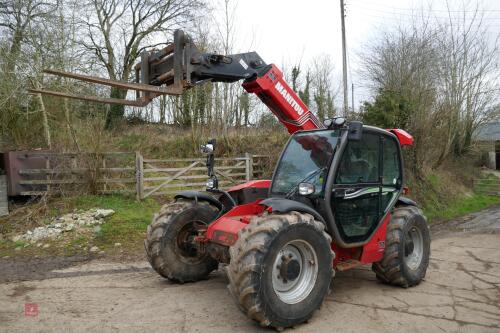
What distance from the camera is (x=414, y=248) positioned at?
19.3 feet

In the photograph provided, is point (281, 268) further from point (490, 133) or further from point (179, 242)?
point (490, 133)

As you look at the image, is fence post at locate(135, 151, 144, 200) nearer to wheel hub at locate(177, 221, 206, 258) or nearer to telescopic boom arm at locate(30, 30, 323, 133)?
wheel hub at locate(177, 221, 206, 258)

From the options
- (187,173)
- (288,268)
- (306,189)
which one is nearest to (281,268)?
(288,268)

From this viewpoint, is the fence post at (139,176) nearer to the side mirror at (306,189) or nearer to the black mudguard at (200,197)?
the black mudguard at (200,197)

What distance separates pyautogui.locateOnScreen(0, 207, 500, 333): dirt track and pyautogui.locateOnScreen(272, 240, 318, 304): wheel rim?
1.05ft

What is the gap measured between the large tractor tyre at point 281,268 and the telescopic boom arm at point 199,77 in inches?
72.2

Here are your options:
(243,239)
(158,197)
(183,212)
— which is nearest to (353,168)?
(243,239)

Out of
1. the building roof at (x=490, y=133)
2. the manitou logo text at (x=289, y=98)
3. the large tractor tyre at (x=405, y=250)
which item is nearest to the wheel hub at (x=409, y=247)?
the large tractor tyre at (x=405, y=250)

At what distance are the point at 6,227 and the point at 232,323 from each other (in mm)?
7545

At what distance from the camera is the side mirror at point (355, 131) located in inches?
188

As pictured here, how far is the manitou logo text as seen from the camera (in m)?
5.62

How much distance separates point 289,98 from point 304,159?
39.2 inches

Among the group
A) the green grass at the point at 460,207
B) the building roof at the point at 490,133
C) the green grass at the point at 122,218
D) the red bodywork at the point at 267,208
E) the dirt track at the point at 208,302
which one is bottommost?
the green grass at the point at 460,207

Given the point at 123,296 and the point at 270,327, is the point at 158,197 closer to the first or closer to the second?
the point at 123,296
